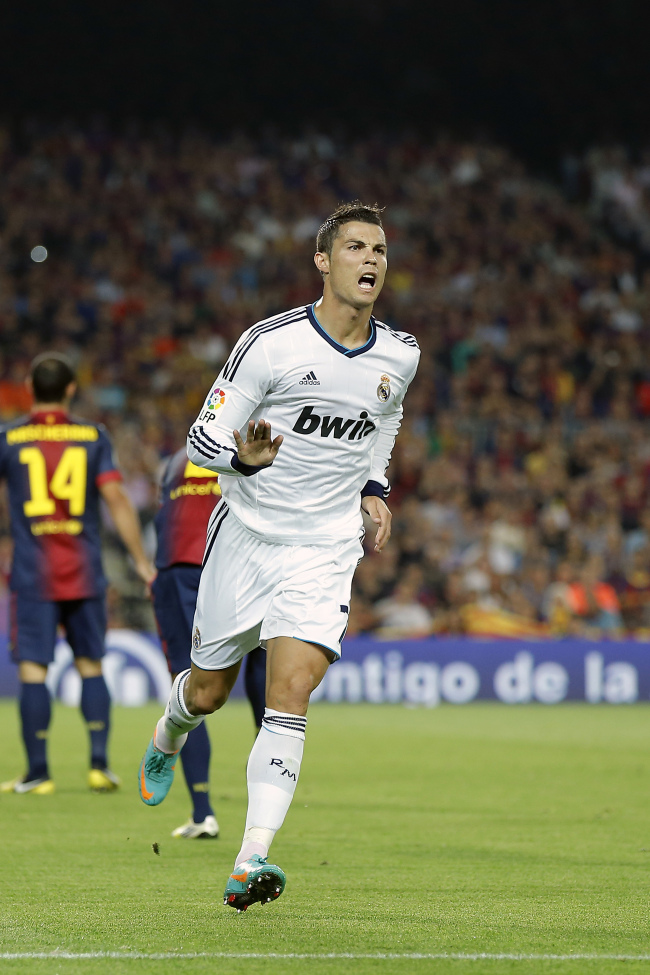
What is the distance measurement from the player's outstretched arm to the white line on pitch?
4228mm

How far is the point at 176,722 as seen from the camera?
587 centimetres

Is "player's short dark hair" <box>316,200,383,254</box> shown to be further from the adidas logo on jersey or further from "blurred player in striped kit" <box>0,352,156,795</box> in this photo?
"blurred player in striped kit" <box>0,352,156,795</box>

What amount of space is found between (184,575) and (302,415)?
1.87 m

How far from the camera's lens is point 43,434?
28.8ft

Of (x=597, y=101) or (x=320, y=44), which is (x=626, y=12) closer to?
(x=597, y=101)

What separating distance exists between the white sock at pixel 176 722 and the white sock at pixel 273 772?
854 mm

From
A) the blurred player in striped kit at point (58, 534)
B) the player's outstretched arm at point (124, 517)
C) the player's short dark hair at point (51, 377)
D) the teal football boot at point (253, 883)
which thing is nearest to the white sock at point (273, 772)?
the teal football boot at point (253, 883)

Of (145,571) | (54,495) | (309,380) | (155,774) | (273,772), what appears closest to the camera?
(273,772)

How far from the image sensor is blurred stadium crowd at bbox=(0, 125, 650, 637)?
1830cm

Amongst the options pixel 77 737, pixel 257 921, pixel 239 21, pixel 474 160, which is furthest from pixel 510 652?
pixel 239 21

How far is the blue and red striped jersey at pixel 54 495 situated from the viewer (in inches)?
344

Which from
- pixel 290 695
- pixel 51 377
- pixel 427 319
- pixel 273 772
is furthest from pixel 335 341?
pixel 427 319

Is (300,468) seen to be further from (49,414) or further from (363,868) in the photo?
(49,414)

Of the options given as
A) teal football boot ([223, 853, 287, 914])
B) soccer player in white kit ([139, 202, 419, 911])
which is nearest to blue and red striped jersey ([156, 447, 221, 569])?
soccer player in white kit ([139, 202, 419, 911])
